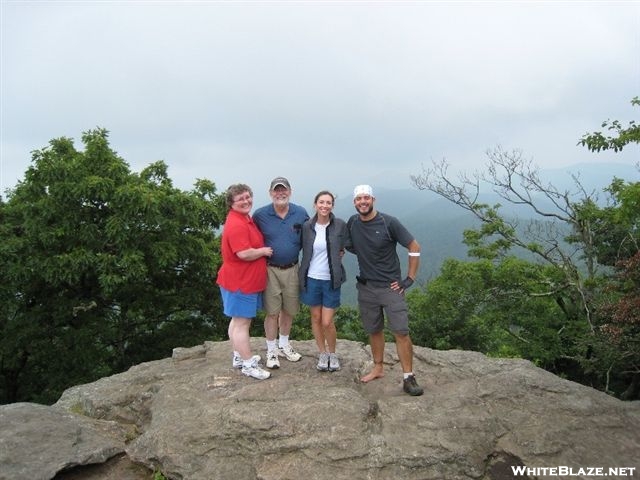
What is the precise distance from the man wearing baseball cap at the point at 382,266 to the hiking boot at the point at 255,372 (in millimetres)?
1484

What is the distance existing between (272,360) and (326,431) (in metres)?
1.66

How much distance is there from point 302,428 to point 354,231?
7.27 feet

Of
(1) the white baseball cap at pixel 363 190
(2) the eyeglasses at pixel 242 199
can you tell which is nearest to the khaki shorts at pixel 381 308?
(1) the white baseball cap at pixel 363 190

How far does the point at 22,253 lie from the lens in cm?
1038

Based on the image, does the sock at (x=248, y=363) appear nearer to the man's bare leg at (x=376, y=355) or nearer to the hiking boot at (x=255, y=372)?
the hiking boot at (x=255, y=372)

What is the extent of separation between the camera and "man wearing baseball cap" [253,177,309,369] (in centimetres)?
525

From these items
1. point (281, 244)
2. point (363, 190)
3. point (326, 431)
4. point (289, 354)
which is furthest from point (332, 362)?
point (363, 190)

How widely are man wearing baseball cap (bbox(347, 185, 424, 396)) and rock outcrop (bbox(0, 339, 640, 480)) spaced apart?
0.76 metres

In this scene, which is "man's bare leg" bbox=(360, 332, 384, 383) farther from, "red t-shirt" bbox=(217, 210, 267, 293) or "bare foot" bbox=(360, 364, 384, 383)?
"red t-shirt" bbox=(217, 210, 267, 293)

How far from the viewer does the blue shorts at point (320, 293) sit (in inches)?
211

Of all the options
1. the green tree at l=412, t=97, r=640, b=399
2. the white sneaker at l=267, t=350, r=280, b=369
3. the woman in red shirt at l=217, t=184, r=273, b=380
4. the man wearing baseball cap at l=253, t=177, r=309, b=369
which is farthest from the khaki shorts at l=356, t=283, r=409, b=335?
the green tree at l=412, t=97, r=640, b=399

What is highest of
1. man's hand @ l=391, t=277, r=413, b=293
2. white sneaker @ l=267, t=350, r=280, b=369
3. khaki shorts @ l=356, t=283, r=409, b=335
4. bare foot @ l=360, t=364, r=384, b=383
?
man's hand @ l=391, t=277, r=413, b=293

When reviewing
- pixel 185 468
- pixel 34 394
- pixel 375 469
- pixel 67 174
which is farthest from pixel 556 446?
pixel 34 394

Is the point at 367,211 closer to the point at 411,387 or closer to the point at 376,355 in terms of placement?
the point at 376,355
